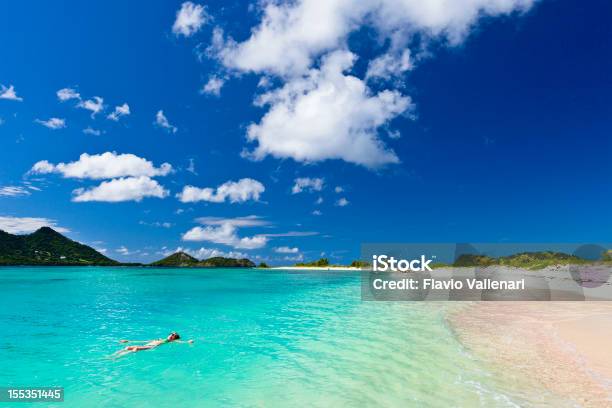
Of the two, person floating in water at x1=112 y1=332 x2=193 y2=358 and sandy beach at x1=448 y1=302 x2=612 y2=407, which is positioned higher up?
sandy beach at x1=448 y1=302 x2=612 y2=407

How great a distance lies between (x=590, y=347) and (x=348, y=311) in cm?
1500

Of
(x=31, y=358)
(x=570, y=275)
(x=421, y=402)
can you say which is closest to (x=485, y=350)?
(x=421, y=402)

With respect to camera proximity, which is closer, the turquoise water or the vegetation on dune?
the turquoise water

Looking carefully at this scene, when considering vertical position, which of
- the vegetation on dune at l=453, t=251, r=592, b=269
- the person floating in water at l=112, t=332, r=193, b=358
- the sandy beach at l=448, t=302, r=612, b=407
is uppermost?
the vegetation on dune at l=453, t=251, r=592, b=269

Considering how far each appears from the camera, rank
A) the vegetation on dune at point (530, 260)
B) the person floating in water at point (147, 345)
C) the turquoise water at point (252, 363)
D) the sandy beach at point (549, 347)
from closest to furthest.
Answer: the turquoise water at point (252, 363)
the sandy beach at point (549, 347)
the person floating in water at point (147, 345)
the vegetation on dune at point (530, 260)

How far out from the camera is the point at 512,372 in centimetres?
1102

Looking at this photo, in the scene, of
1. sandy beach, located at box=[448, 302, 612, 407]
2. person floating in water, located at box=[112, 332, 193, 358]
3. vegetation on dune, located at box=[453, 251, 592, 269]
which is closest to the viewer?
sandy beach, located at box=[448, 302, 612, 407]

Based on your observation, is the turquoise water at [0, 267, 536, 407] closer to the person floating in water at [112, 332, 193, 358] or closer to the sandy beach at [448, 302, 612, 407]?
the person floating in water at [112, 332, 193, 358]

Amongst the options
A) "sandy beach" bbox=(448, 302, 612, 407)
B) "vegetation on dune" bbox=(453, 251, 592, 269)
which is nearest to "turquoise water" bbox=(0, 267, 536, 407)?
"sandy beach" bbox=(448, 302, 612, 407)

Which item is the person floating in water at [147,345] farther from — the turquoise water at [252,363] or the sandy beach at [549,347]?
the sandy beach at [549,347]

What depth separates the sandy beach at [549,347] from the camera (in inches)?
384

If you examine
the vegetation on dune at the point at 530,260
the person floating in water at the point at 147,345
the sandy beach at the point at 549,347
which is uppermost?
the vegetation on dune at the point at 530,260

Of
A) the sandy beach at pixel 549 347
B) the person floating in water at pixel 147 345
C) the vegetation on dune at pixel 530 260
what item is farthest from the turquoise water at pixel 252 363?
the vegetation on dune at pixel 530 260

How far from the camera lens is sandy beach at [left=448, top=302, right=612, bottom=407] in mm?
9750
